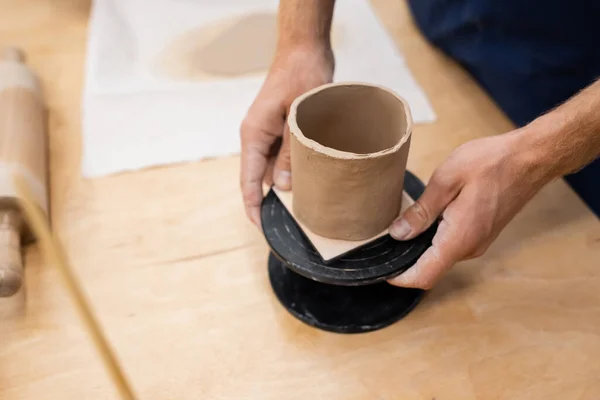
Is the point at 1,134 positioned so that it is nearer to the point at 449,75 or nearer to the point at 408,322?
the point at 408,322

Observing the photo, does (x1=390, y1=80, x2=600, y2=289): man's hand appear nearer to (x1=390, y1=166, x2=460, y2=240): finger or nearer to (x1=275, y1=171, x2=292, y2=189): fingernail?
(x1=390, y1=166, x2=460, y2=240): finger

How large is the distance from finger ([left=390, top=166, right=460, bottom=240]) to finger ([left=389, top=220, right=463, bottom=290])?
2 centimetres

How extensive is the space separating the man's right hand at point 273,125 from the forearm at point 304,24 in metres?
0.02

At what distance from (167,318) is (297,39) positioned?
1.29 ft

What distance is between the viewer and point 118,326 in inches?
25.1

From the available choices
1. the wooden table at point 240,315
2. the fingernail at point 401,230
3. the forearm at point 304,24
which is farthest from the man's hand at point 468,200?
the forearm at point 304,24

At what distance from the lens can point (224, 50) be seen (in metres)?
1.03

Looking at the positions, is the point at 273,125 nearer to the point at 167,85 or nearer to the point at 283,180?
the point at 283,180

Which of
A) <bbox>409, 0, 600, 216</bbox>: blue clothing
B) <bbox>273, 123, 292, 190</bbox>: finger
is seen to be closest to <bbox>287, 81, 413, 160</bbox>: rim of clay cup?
<bbox>273, 123, 292, 190</bbox>: finger

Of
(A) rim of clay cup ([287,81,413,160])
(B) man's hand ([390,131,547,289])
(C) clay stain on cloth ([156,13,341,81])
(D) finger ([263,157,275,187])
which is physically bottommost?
(C) clay stain on cloth ([156,13,341,81])

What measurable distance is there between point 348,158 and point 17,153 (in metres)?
0.48

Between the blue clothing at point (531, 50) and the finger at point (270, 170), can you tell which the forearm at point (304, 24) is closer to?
the finger at point (270, 170)

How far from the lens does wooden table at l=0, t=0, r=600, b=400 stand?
59 cm

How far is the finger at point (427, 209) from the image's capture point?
582 mm
